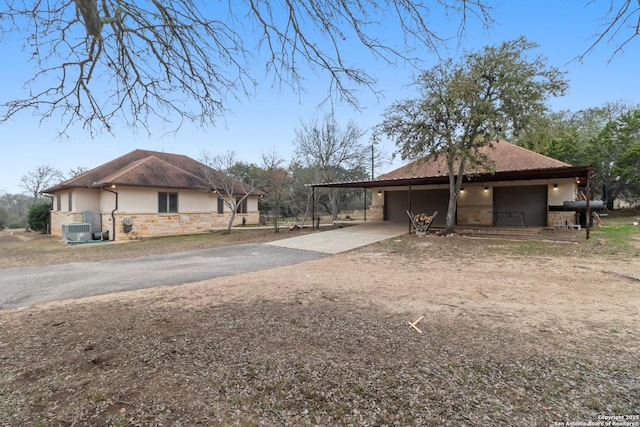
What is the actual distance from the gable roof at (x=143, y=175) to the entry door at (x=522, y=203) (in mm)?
13912

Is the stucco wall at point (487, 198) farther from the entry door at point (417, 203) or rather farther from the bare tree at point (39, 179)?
the bare tree at point (39, 179)

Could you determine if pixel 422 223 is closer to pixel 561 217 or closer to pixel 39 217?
pixel 561 217

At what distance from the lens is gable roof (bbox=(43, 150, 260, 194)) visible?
15.2m

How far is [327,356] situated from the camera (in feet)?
8.75

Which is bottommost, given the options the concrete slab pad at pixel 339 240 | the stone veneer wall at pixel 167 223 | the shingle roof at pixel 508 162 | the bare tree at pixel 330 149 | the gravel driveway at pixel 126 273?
the gravel driveway at pixel 126 273

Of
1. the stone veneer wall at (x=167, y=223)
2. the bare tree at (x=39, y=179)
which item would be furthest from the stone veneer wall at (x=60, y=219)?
the bare tree at (x=39, y=179)

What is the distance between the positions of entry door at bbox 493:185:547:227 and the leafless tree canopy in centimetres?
1497

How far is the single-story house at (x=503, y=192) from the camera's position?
548 inches

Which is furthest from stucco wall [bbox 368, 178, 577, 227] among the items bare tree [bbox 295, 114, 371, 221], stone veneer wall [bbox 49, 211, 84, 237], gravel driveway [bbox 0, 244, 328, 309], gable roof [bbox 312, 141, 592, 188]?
stone veneer wall [bbox 49, 211, 84, 237]

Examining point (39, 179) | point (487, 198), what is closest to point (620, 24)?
point (487, 198)

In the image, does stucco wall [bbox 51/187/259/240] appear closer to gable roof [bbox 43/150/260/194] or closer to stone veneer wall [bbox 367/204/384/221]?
gable roof [bbox 43/150/260/194]

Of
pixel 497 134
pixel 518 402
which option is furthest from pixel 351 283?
pixel 497 134

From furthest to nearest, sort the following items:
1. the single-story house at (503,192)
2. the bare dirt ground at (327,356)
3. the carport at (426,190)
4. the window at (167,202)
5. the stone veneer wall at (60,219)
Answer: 1. the window at (167,202)
2. the stone veneer wall at (60,219)
3. the single-story house at (503,192)
4. the carport at (426,190)
5. the bare dirt ground at (327,356)

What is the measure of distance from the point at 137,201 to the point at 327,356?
51.4ft
